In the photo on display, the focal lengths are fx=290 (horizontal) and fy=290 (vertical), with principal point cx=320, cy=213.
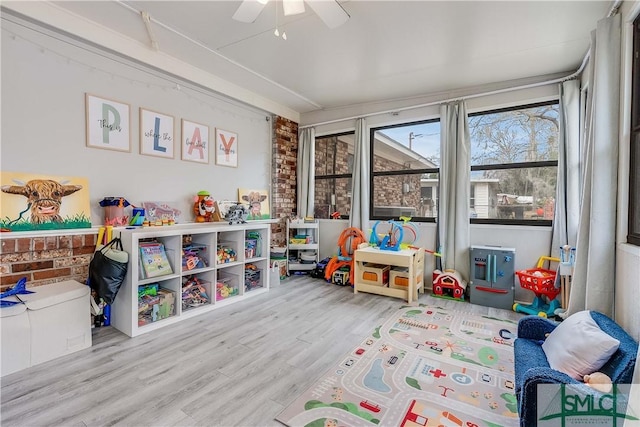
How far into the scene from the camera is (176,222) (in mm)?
3367

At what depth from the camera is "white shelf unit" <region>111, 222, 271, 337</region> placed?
8.42 feet

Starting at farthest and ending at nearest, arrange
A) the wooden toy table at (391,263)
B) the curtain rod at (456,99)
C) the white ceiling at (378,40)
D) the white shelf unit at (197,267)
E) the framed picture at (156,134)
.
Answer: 1. the wooden toy table at (391,263)
2. the curtain rod at (456,99)
3. the framed picture at (156,134)
4. the white shelf unit at (197,267)
5. the white ceiling at (378,40)

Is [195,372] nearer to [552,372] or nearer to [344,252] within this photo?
[552,372]

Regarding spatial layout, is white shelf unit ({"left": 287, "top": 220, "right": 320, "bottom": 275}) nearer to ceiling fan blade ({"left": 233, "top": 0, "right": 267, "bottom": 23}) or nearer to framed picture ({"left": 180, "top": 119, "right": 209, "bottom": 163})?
framed picture ({"left": 180, "top": 119, "right": 209, "bottom": 163})

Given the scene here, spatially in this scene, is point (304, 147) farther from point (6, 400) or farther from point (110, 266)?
point (6, 400)

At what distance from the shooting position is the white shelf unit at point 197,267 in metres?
2.57

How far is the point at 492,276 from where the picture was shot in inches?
136

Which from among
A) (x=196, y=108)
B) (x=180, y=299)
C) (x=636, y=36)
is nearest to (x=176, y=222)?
(x=180, y=299)

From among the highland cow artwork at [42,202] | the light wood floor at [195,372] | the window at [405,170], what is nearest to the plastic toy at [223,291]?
the light wood floor at [195,372]

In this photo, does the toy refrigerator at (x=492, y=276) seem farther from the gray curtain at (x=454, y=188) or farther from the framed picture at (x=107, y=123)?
the framed picture at (x=107, y=123)

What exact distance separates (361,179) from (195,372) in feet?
10.9

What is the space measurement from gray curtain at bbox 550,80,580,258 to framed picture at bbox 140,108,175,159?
4.36 meters

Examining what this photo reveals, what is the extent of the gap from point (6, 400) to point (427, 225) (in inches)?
167

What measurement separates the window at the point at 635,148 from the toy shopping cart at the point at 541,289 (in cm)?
144
